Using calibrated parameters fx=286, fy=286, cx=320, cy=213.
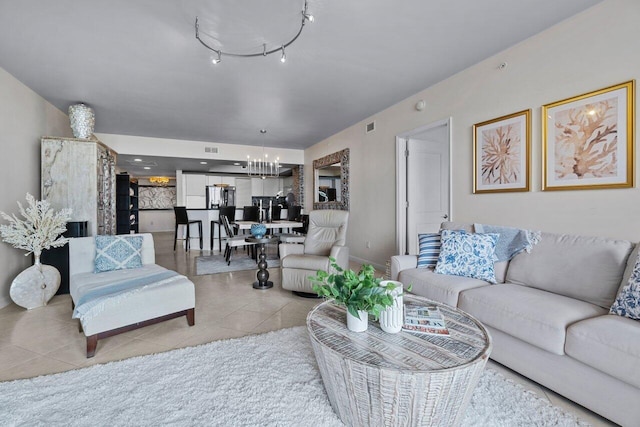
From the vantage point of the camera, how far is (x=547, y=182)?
8.34 ft

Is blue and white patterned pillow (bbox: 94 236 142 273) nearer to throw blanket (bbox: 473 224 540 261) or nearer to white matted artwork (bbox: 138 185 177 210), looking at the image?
throw blanket (bbox: 473 224 540 261)

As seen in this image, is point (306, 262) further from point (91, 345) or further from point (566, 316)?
point (566, 316)

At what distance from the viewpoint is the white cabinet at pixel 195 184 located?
9289 mm

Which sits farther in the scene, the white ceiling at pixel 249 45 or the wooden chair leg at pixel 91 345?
the white ceiling at pixel 249 45

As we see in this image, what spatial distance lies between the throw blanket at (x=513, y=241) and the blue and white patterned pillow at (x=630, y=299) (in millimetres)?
676

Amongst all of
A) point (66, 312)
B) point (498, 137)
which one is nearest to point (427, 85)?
point (498, 137)

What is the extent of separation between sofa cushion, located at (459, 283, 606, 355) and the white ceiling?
2.15 metres

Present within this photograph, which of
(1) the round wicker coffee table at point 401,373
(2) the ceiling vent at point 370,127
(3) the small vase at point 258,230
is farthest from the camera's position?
(2) the ceiling vent at point 370,127

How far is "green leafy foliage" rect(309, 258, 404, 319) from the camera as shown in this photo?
139 centimetres

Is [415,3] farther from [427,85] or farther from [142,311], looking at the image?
[142,311]

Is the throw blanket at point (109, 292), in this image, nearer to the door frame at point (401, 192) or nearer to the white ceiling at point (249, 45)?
the white ceiling at point (249, 45)

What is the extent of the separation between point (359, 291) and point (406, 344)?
1.04ft

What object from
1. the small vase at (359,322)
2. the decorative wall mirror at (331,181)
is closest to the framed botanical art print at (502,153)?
the small vase at (359,322)

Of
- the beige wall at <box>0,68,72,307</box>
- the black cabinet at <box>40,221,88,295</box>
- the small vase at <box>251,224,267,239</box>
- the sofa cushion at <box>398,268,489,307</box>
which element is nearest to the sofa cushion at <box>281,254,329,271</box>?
the small vase at <box>251,224,267,239</box>
